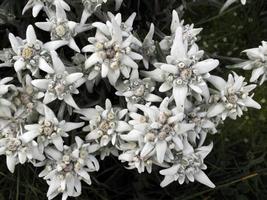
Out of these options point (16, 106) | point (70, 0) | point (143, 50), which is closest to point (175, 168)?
point (143, 50)

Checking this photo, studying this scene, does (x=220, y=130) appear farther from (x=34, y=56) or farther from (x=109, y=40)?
(x=34, y=56)

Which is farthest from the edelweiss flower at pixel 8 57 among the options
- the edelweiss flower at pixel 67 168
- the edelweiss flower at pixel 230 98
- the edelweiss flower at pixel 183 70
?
the edelweiss flower at pixel 230 98

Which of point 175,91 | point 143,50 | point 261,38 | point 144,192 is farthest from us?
point 261,38

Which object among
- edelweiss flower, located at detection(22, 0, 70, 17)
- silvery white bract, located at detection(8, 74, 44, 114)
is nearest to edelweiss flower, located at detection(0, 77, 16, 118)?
silvery white bract, located at detection(8, 74, 44, 114)

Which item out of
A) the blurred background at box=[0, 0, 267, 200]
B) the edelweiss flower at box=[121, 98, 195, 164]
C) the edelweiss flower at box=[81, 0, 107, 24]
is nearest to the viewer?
the edelweiss flower at box=[121, 98, 195, 164]

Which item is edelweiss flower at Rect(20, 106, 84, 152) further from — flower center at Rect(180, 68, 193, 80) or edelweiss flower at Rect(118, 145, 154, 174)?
flower center at Rect(180, 68, 193, 80)
